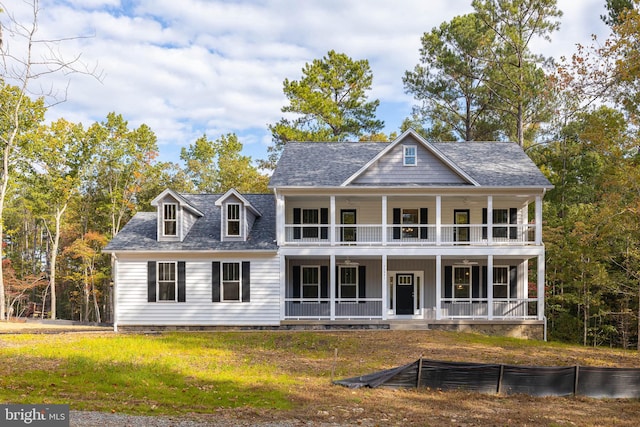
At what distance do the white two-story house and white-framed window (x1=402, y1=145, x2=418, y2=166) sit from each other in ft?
0.14

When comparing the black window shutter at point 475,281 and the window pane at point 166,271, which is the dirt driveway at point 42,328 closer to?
the window pane at point 166,271

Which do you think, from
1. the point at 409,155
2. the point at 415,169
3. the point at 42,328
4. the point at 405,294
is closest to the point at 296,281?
the point at 405,294

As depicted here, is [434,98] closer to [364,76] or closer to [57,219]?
[364,76]

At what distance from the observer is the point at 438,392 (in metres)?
12.4

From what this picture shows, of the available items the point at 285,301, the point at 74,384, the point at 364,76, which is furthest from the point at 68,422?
the point at 364,76

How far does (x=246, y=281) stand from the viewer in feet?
74.9

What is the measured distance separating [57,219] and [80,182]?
313cm

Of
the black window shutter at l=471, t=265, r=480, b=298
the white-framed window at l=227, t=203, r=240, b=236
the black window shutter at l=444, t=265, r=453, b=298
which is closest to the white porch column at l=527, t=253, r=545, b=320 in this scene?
the black window shutter at l=471, t=265, r=480, b=298

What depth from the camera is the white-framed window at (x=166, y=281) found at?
2278 cm

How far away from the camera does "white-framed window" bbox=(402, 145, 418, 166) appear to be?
77.6ft

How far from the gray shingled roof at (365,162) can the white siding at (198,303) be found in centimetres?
401

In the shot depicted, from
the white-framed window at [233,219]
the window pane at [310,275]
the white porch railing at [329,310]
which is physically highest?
the white-framed window at [233,219]

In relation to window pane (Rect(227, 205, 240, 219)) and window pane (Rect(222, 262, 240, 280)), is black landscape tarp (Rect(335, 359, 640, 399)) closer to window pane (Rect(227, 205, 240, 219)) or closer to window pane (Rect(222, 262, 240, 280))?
window pane (Rect(222, 262, 240, 280))

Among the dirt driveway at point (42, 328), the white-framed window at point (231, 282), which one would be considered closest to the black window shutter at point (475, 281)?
the white-framed window at point (231, 282)
